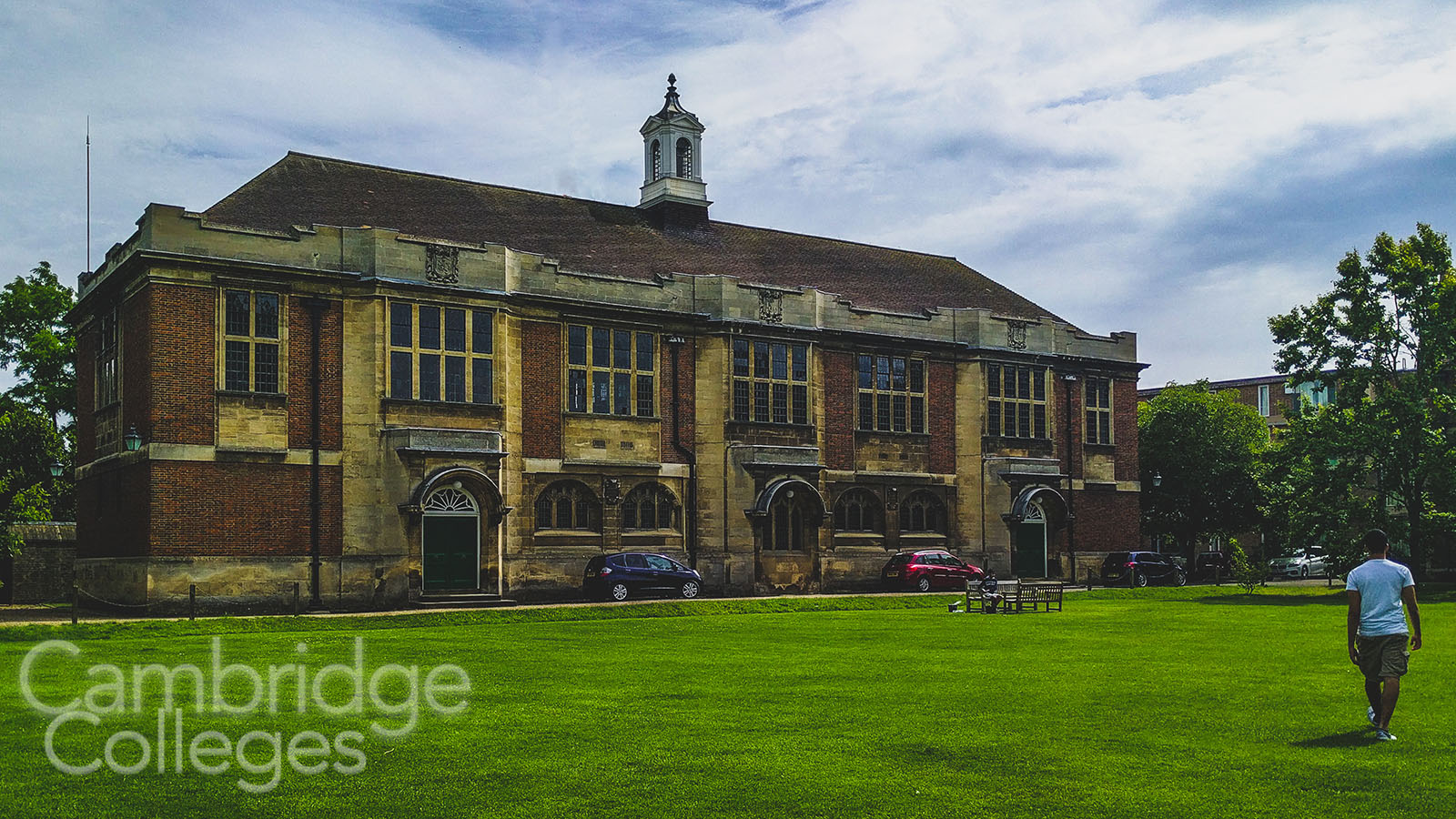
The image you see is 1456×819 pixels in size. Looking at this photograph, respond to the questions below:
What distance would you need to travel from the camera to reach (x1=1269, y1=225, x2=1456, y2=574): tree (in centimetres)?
4184

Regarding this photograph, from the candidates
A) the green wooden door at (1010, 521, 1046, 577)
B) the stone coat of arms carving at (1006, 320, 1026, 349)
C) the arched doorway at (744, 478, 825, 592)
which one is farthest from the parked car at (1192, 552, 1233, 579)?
the arched doorway at (744, 478, 825, 592)

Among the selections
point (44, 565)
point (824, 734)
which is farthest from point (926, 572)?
point (824, 734)

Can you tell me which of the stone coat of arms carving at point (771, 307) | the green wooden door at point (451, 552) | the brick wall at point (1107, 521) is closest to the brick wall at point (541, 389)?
the green wooden door at point (451, 552)

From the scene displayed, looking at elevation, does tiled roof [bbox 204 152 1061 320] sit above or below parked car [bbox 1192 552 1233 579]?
above

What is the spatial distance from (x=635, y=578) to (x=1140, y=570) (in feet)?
68.4

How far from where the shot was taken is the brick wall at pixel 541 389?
128 ft

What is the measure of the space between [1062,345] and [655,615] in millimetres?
24821

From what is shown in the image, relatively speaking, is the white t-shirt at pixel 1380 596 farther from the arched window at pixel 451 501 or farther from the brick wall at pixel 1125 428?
the brick wall at pixel 1125 428

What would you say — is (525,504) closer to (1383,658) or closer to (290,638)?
(290,638)

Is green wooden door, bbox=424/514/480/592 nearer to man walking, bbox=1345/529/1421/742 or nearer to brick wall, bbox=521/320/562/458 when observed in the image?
brick wall, bbox=521/320/562/458

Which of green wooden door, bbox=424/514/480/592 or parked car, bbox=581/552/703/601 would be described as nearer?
green wooden door, bbox=424/514/480/592

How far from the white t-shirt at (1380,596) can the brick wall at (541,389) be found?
93.0 feet

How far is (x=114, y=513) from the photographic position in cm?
3591

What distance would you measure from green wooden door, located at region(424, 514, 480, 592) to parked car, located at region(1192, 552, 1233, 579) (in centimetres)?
3529
